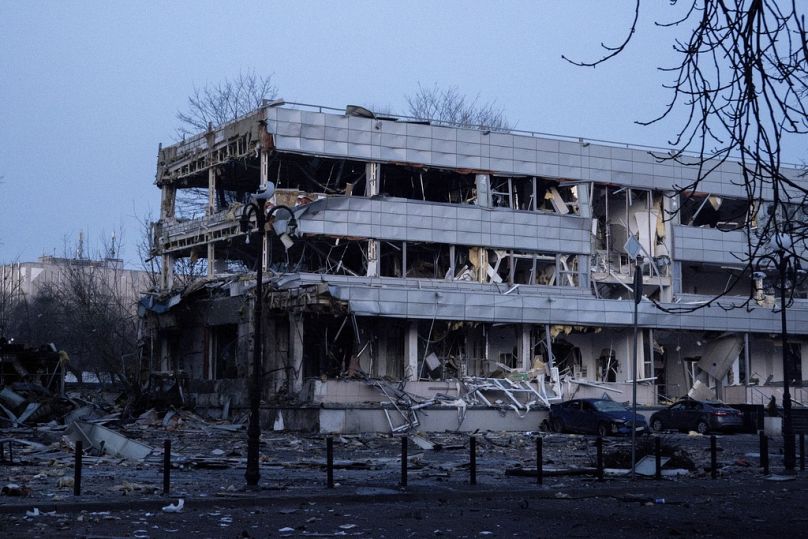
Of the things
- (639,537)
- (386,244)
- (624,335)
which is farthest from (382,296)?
(639,537)

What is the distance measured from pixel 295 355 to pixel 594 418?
12.5m

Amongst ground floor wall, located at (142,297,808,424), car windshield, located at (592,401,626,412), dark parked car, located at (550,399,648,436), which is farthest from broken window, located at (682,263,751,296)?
car windshield, located at (592,401,626,412)

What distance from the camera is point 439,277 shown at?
50469mm

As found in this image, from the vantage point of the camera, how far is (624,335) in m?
52.8

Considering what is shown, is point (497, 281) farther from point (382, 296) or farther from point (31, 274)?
point (31, 274)

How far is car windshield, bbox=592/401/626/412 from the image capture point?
131ft

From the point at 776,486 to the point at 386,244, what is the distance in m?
31.0

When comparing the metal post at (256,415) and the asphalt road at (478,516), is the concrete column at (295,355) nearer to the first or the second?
the metal post at (256,415)

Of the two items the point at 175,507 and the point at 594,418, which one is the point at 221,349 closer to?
the point at 594,418

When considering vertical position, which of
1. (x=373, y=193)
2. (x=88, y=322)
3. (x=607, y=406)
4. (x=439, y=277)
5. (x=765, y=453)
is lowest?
(x=765, y=453)

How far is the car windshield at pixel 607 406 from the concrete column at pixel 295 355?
474 inches

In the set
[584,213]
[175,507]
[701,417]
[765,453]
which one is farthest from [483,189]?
[175,507]

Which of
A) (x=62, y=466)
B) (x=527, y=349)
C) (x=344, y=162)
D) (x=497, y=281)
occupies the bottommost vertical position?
(x=62, y=466)

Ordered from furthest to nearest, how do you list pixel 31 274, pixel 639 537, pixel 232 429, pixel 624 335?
pixel 31 274 < pixel 624 335 < pixel 232 429 < pixel 639 537
